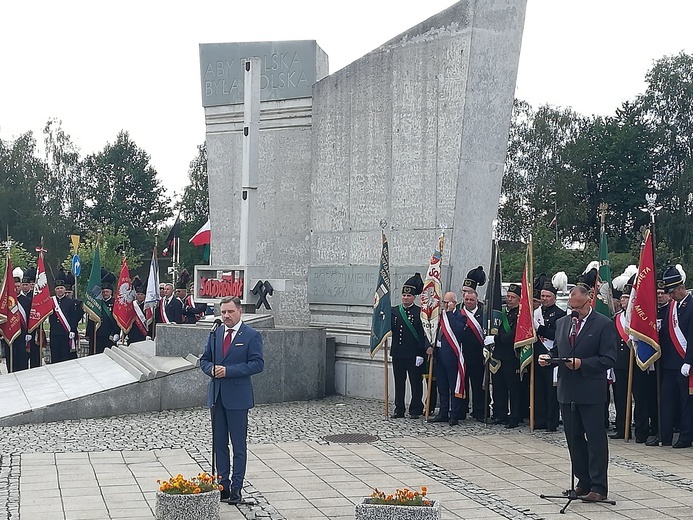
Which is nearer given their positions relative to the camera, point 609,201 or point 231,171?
point 231,171

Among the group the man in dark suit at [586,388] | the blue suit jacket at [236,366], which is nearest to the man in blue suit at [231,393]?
the blue suit jacket at [236,366]

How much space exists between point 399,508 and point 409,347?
255 inches

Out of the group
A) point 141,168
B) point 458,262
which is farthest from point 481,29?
point 141,168

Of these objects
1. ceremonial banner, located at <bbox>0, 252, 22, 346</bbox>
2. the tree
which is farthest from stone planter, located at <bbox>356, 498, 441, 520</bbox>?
the tree

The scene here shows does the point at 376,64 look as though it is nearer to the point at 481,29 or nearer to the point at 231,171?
the point at 481,29

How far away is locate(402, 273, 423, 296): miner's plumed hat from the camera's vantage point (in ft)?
41.4

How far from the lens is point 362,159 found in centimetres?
1436

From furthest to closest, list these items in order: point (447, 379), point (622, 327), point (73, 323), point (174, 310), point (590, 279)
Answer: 1. point (174, 310)
2. point (73, 323)
3. point (447, 379)
4. point (622, 327)
5. point (590, 279)

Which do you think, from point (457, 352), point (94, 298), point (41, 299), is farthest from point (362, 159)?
point (41, 299)

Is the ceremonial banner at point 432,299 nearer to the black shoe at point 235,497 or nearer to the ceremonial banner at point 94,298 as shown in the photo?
the black shoe at point 235,497

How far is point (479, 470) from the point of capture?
29.2 feet

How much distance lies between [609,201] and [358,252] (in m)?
32.4

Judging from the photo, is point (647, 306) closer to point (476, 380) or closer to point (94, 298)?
point (476, 380)

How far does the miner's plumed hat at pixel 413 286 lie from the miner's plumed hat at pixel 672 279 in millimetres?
3301
